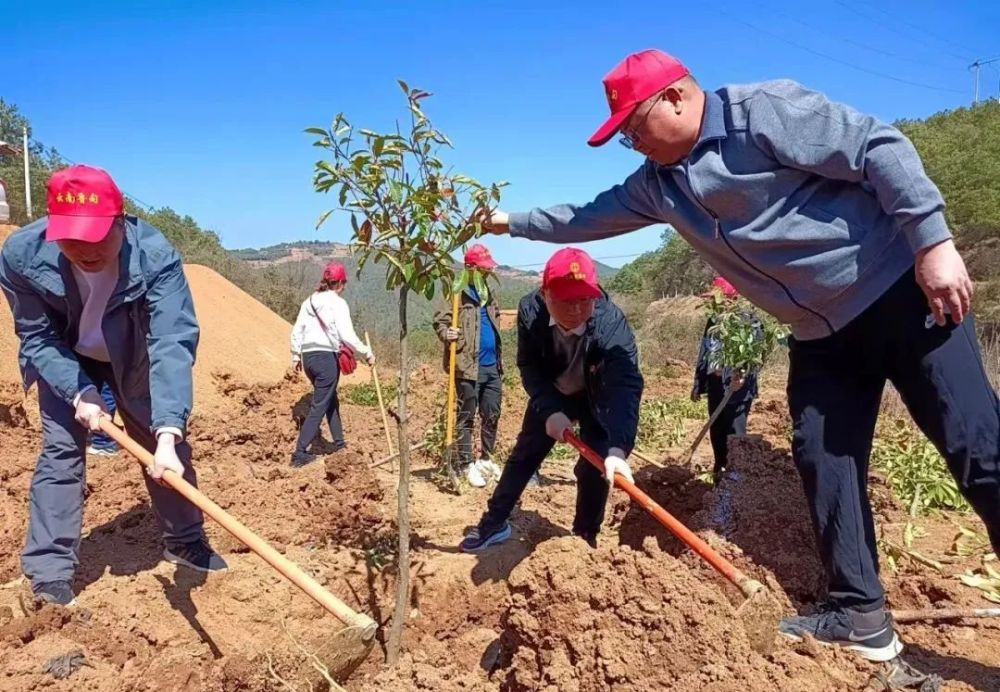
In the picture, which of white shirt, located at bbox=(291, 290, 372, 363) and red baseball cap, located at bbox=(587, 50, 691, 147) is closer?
red baseball cap, located at bbox=(587, 50, 691, 147)

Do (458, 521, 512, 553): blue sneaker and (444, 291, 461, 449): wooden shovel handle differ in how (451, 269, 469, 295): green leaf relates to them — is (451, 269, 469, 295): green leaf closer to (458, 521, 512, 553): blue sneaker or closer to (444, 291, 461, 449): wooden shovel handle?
(458, 521, 512, 553): blue sneaker

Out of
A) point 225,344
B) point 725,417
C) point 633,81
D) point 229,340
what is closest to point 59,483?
point 633,81

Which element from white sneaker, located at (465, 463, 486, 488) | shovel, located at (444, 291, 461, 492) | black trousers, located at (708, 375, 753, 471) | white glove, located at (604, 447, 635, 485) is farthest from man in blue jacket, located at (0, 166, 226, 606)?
black trousers, located at (708, 375, 753, 471)

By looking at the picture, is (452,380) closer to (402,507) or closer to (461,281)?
(402,507)

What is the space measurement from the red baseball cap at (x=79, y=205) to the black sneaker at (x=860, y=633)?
2697mm

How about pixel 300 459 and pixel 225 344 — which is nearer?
pixel 300 459

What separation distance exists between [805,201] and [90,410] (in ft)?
8.91

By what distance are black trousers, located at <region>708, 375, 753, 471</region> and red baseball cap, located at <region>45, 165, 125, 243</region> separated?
4085 mm

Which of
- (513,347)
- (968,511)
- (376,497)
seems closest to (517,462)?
→ (376,497)

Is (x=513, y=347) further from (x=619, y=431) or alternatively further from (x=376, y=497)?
(x=619, y=431)

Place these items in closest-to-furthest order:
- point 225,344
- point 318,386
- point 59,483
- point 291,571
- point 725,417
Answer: point 291,571 < point 59,483 < point 725,417 < point 318,386 < point 225,344

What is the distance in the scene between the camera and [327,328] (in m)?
6.02

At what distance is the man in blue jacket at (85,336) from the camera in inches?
102

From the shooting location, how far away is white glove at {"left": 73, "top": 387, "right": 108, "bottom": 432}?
9.37 feet
